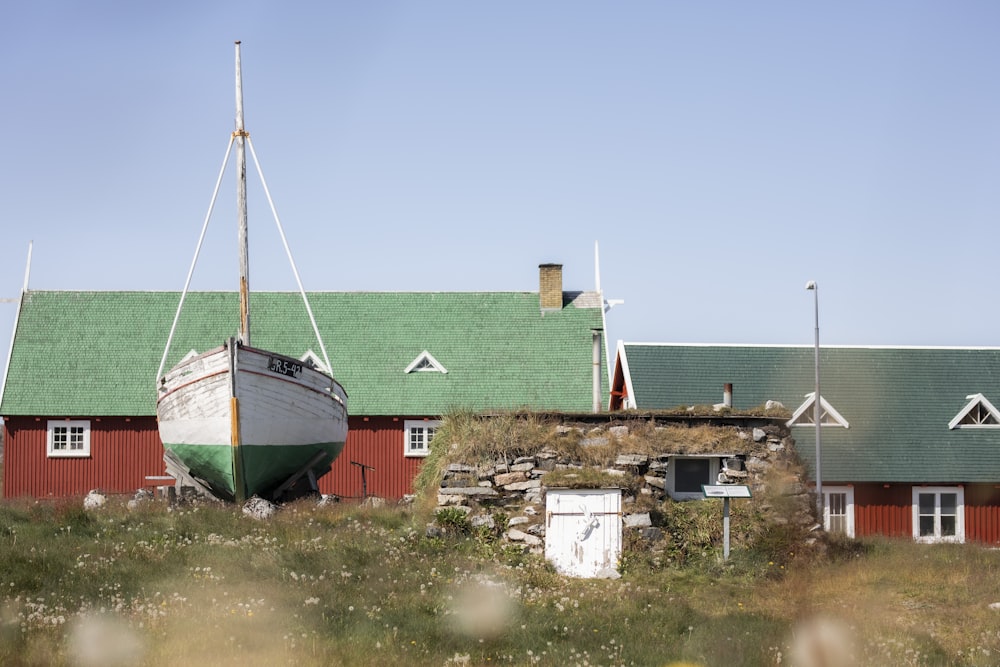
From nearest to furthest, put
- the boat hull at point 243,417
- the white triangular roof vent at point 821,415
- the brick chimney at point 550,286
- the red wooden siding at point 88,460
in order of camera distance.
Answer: the boat hull at point 243,417 → the white triangular roof vent at point 821,415 → the red wooden siding at point 88,460 → the brick chimney at point 550,286

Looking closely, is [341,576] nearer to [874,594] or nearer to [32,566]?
[32,566]

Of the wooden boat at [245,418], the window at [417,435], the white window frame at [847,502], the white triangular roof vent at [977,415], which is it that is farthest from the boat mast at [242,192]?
the white triangular roof vent at [977,415]

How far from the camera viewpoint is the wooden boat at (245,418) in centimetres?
2748

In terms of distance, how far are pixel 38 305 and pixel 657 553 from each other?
2982 centimetres

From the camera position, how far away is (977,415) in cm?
3631

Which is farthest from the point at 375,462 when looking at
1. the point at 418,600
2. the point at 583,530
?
the point at 418,600

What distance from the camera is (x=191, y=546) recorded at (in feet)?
68.3

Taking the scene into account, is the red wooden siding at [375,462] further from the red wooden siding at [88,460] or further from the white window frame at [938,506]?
the white window frame at [938,506]

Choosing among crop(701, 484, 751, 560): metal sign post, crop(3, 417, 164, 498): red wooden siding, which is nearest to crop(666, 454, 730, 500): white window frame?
crop(701, 484, 751, 560): metal sign post

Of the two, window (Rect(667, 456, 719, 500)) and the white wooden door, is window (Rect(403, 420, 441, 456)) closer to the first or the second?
window (Rect(667, 456, 719, 500))

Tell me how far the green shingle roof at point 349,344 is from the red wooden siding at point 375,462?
583 millimetres

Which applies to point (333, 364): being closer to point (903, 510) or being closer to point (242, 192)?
point (242, 192)

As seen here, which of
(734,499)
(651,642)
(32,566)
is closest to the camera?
(651,642)

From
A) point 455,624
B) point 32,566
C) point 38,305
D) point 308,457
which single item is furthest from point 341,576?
point 38,305
